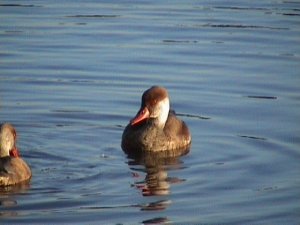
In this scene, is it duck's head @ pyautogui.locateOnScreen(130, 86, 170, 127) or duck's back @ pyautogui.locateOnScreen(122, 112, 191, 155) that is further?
duck's head @ pyautogui.locateOnScreen(130, 86, 170, 127)

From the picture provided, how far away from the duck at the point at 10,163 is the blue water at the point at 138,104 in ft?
0.64

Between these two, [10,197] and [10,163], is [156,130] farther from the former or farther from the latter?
[10,197]

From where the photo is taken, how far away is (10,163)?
51.1 ft

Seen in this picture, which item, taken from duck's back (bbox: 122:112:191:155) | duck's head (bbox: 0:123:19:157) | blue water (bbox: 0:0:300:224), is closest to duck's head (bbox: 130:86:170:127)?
duck's back (bbox: 122:112:191:155)

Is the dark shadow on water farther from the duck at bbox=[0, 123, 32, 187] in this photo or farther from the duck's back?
the duck's back

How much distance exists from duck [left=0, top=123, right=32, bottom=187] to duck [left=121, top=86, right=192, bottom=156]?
7.14ft

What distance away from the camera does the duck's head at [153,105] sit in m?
18.4

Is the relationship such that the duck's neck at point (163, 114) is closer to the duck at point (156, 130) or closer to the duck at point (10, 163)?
the duck at point (156, 130)

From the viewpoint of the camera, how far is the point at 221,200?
48.6 ft

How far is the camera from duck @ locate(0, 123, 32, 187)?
1545cm

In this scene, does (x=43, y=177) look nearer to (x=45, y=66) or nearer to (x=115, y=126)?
(x=115, y=126)

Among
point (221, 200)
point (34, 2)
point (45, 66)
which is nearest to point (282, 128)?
point (221, 200)

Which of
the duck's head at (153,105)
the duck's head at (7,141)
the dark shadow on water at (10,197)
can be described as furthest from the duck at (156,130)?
the dark shadow on water at (10,197)

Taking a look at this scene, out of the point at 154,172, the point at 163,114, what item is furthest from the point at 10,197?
the point at 163,114
